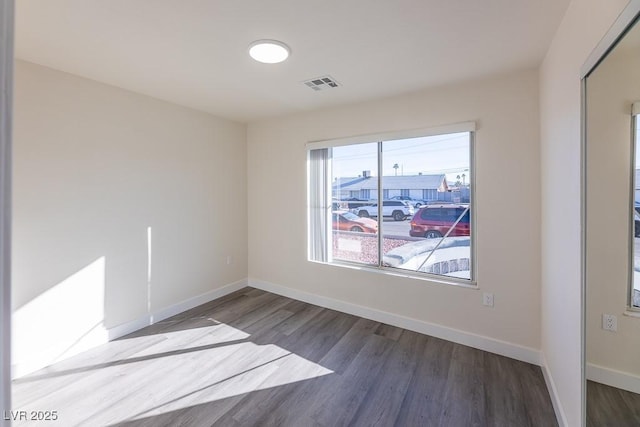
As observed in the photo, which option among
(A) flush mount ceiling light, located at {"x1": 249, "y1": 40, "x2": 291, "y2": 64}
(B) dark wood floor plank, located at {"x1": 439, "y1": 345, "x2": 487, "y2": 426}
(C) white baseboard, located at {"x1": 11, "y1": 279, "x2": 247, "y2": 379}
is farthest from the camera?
(C) white baseboard, located at {"x1": 11, "y1": 279, "x2": 247, "y2": 379}

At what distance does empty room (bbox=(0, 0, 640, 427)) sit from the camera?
4.53ft

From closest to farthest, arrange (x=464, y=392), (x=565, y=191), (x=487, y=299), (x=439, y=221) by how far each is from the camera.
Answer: (x=565, y=191), (x=464, y=392), (x=487, y=299), (x=439, y=221)

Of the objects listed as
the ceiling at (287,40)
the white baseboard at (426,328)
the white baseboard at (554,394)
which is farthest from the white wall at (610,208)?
the white baseboard at (426,328)

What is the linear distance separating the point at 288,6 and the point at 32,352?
10.5 ft

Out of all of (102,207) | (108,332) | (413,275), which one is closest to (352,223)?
(413,275)

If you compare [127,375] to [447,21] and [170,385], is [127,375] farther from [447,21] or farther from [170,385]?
[447,21]

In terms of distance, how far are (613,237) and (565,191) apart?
530 mm

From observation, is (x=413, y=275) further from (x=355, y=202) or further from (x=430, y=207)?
(x=355, y=202)

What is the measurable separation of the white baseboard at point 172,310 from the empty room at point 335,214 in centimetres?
3

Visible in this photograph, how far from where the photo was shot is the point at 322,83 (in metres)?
2.62

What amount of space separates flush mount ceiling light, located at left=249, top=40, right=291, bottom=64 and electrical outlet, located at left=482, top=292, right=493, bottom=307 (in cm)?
265

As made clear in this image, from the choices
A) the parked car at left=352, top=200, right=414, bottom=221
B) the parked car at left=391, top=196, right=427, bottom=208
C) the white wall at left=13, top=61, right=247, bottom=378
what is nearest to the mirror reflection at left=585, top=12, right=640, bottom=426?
the parked car at left=391, top=196, right=427, bottom=208

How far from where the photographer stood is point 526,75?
7.55 feet

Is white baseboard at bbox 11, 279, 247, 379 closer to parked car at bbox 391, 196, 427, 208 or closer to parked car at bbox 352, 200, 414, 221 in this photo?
parked car at bbox 352, 200, 414, 221
